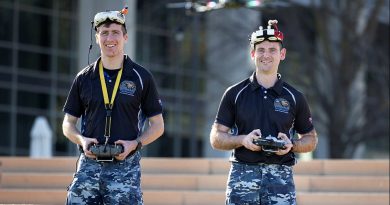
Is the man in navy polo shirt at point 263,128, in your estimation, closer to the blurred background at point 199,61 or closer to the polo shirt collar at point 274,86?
the polo shirt collar at point 274,86

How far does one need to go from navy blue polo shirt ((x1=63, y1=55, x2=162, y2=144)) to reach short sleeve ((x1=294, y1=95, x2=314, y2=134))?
1.02 metres

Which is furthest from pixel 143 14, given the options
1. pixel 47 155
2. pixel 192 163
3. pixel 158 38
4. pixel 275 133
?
pixel 275 133

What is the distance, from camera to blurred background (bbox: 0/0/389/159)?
1006 inches

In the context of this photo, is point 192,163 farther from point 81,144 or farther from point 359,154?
point 359,154

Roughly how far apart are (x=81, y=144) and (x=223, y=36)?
802 inches

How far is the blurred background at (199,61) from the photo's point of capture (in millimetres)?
25562

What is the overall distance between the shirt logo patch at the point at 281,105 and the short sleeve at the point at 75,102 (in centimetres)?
138

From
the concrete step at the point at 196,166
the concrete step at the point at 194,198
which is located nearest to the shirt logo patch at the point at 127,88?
the concrete step at the point at 194,198

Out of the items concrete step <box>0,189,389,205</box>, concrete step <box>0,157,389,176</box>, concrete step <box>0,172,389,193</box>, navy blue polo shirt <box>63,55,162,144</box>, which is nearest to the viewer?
navy blue polo shirt <box>63,55,162,144</box>

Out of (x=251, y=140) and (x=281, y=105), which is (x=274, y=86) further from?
(x=251, y=140)

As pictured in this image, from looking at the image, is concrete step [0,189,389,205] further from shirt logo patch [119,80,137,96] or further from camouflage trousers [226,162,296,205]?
shirt logo patch [119,80,137,96]

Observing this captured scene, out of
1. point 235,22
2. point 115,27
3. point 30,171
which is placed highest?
point 235,22

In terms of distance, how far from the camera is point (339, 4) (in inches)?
1033

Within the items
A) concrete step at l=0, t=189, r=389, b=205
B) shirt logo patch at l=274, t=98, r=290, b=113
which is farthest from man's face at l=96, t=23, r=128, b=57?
concrete step at l=0, t=189, r=389, b=205
